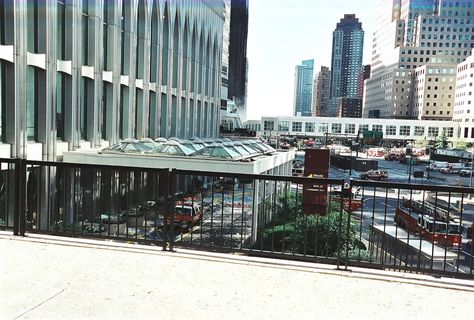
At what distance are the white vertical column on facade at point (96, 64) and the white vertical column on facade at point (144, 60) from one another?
669 cm

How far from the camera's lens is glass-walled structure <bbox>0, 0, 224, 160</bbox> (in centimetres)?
1873

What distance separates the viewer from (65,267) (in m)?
5.28

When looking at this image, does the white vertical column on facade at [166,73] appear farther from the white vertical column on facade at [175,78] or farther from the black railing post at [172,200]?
the black railing post at [172,200]

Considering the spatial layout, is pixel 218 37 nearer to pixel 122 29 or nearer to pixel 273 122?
pixel 122 29

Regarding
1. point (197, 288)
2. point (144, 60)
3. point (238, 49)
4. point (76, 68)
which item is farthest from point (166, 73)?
point (238, 49)

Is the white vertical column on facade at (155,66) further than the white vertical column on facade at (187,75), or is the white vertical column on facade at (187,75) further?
the white vertical column on facade at (187,75)

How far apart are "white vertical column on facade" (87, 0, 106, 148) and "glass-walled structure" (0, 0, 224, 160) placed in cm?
6

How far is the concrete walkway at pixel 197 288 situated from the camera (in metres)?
4.15

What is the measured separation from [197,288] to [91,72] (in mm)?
22592

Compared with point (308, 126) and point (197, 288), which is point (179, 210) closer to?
point (197, 288)

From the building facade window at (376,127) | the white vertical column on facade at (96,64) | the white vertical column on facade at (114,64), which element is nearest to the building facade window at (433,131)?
the building facade window at (376,127)

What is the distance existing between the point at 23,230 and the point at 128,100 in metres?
24.6

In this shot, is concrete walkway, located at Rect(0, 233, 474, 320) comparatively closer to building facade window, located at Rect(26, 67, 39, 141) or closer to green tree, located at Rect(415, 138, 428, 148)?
building facade window, located at Rect(26, 67, 39, 141)

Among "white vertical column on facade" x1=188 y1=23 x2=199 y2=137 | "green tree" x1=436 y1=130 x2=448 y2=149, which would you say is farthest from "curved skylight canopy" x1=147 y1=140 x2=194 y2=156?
"green tree" x1=436 y1=130 x2=448 y2=149
